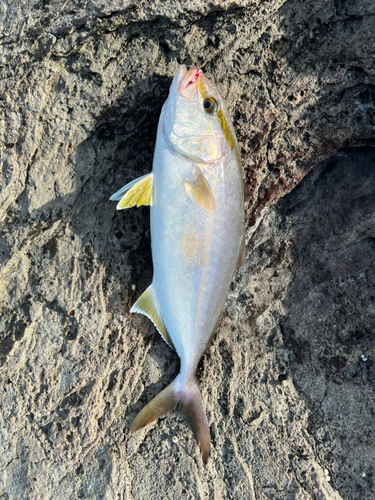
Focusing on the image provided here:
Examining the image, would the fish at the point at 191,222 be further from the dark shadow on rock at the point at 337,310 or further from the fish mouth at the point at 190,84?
the dark shadow on rock at the point at 337,310

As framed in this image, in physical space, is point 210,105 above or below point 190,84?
below

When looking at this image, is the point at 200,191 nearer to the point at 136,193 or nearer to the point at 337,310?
the point at 136,193

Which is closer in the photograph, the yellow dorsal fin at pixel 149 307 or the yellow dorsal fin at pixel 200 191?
the yellow dorsal fin at pixel 200 191

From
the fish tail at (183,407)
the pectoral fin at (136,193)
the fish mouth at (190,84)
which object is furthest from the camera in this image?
the fish tail at (183,407)

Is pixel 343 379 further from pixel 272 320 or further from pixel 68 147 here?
pixel 68 147

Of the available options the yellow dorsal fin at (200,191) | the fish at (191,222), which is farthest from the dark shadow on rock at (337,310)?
the yellow dorsal fin at (200,191)

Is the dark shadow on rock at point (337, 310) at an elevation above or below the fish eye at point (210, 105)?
below

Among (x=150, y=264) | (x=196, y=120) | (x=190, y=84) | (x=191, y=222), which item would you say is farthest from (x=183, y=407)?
(x=190, y=84)
